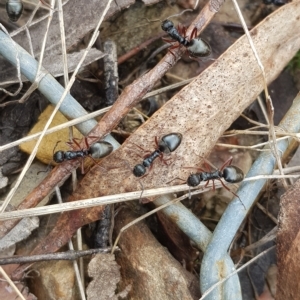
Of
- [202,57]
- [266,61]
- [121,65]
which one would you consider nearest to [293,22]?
[266,61]

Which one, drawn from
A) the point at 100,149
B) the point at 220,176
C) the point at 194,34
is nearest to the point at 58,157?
the point at 100,149

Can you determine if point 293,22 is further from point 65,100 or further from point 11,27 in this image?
point 11,27

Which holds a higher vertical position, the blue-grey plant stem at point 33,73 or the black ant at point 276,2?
the blue-grey plant stem at point 33,73

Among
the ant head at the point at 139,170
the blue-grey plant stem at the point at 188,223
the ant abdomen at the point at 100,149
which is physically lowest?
the blue-grey plant stem at the point at 188,223

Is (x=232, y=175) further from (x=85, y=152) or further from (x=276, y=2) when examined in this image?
(x=276, y=2)

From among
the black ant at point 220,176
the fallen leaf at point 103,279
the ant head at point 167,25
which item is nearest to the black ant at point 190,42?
the ant head at point 167,25

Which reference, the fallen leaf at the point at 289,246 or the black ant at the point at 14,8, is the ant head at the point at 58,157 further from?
the fallen leaf at the point at 289,246
